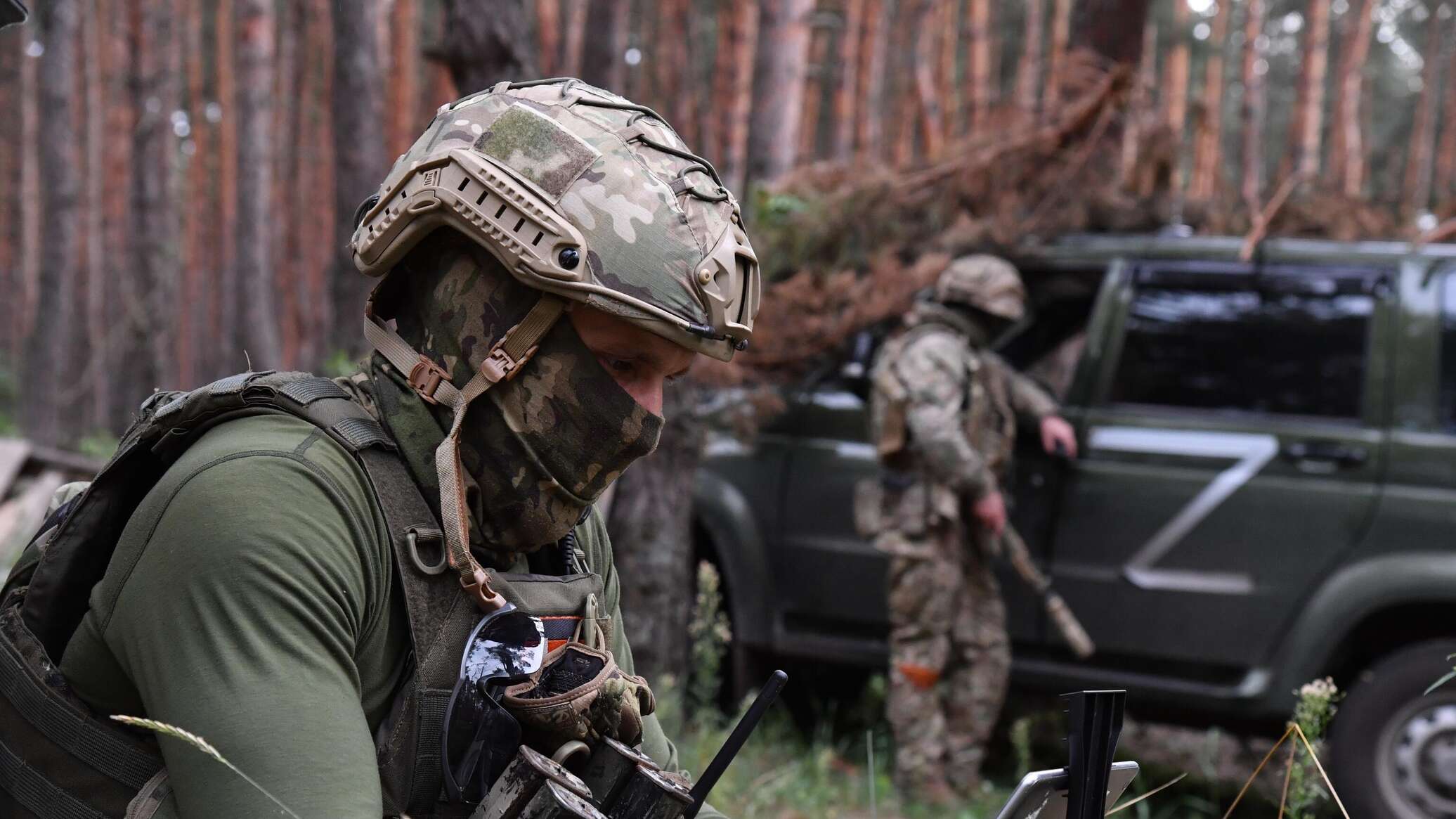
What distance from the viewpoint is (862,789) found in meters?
4.98

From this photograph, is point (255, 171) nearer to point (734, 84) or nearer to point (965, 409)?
point (734, 84)

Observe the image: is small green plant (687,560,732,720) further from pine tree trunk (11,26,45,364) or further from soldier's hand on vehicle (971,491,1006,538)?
pine tree trunk (11,26,45,364)

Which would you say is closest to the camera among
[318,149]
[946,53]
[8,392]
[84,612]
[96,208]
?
[84,612]

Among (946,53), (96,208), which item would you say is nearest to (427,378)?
(946,53)

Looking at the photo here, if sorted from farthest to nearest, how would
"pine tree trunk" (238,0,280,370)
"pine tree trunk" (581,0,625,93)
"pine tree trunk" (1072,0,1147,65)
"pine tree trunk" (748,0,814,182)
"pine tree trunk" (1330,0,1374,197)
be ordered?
"pine tree trunk" (1330,0,1374,197)
"pine tree trunk" (238,0,280,370)
"pine tree trunk" (748,0,814,182)
"pine tree trunk" (1072,0,1147,65)
"pine tree trunk" (581,0,625,93)

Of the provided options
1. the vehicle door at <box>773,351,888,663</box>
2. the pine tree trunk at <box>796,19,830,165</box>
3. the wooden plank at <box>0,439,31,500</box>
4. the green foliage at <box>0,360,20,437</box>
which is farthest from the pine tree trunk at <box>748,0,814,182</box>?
the green foliage at <box>0,360,20,437</box>

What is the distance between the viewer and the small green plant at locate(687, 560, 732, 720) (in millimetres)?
4180

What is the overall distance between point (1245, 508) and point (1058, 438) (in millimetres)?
710

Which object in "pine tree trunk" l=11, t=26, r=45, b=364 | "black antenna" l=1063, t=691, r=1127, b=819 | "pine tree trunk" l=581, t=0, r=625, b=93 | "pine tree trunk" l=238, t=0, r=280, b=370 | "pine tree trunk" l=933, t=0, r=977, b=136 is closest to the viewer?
"black antenna" l=1063, t=691, r=1127, b=819

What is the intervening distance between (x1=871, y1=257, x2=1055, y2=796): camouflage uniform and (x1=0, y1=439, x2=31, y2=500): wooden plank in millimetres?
5796

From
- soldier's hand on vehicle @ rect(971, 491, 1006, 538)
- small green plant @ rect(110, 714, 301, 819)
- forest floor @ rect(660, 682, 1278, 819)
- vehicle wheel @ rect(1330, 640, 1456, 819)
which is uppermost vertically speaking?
small green plant @ rect(110, 714, 301, 819)

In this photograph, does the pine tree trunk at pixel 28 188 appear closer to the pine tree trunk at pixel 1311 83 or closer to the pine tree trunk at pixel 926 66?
the pine tree trunk at pixel 926 66

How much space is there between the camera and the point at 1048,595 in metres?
5.09

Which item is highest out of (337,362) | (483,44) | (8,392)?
(483,44)
